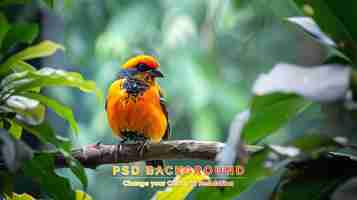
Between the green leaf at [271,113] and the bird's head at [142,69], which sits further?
the bird's head at [142,69]

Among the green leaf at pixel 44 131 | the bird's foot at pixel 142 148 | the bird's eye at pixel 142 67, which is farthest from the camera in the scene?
the bird's eye at pixel 142 67

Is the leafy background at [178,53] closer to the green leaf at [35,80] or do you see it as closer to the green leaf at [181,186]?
the green leaf at [181,186]

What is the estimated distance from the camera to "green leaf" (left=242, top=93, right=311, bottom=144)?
3.04 ft

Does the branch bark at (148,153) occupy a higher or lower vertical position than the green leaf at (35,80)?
lower

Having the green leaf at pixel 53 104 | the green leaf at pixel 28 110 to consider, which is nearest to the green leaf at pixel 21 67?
the green leaf at pixel 53 104

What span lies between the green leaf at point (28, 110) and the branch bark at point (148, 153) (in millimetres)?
223

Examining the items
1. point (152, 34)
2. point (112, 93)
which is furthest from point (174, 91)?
point (112, 93)

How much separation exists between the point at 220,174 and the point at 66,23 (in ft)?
7.43

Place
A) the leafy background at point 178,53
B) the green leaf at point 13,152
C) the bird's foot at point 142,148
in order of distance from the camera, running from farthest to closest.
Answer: the leafy background at point 178,53 < the bird's foot at point 142,148 < the green leaf at point 13,152

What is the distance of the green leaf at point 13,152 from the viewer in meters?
0.92

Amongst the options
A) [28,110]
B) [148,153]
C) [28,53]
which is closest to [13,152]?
[28,110]

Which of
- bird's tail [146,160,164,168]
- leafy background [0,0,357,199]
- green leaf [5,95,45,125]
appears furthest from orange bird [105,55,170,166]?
green leaf [5,95,45,125]

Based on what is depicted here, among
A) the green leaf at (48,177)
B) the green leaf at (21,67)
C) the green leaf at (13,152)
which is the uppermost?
the green leaf at (21,67)

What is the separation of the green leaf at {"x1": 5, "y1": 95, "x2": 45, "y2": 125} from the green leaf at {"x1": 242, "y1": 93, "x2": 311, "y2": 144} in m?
0.34
